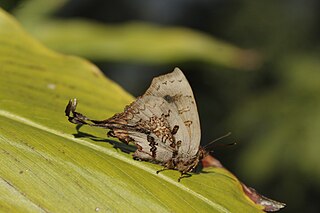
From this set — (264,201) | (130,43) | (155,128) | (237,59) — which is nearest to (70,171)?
(155,128)

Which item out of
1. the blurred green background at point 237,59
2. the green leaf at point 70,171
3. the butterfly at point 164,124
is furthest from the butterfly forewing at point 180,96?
the blurred green background at point 237,59

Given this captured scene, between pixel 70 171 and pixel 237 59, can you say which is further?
pixel 237 59

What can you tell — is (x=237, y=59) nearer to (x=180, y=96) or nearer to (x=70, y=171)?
(x=180, y=96)

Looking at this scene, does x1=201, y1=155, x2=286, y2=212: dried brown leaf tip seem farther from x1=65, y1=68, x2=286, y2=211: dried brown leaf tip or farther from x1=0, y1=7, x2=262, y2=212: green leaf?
x1=65, y1=68, x2=286, y2=211: dried brown leaf tip

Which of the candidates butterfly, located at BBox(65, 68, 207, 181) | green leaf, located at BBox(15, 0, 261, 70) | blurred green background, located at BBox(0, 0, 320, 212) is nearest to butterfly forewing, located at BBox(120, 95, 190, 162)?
butterfly, located at BBox(65, 68, 207, 181)

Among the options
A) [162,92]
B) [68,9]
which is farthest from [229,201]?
[68,9]

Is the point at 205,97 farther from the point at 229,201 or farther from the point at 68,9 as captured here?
the point at 229,201
